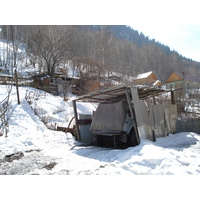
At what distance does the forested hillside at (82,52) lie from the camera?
29.2 m

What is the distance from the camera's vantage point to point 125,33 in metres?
108

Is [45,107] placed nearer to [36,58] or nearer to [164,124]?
[164,124]

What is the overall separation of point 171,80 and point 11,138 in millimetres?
47509

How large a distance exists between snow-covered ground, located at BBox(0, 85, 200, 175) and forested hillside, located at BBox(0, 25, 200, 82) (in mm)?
5363

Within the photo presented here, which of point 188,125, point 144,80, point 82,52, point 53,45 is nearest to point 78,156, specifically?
point 188,125

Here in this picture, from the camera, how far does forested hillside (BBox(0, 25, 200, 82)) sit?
29.2 meters

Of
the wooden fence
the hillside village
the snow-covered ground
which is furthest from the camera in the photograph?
the wooden fence

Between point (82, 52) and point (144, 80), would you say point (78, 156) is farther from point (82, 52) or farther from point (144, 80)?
point (82, 52)

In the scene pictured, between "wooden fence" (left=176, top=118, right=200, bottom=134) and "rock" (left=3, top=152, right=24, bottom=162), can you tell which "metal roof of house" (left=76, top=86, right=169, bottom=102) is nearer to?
"wooden fence" (left=176, top=118, right=200, bottom=134)

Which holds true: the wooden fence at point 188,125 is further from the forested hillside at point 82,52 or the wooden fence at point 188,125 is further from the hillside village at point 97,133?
the forested hillside at point 82,52

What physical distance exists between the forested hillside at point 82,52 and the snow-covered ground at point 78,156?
5.36 meters

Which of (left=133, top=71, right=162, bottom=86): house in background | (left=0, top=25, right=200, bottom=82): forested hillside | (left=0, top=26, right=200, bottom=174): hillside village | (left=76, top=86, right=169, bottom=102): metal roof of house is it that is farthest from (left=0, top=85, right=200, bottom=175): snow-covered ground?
(left=133, top=71, right=162, bottom=86): house in background

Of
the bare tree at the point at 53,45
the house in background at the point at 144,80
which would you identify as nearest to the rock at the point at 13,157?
the bare tree at the point at 53,45

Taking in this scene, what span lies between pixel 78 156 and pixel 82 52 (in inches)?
1736
